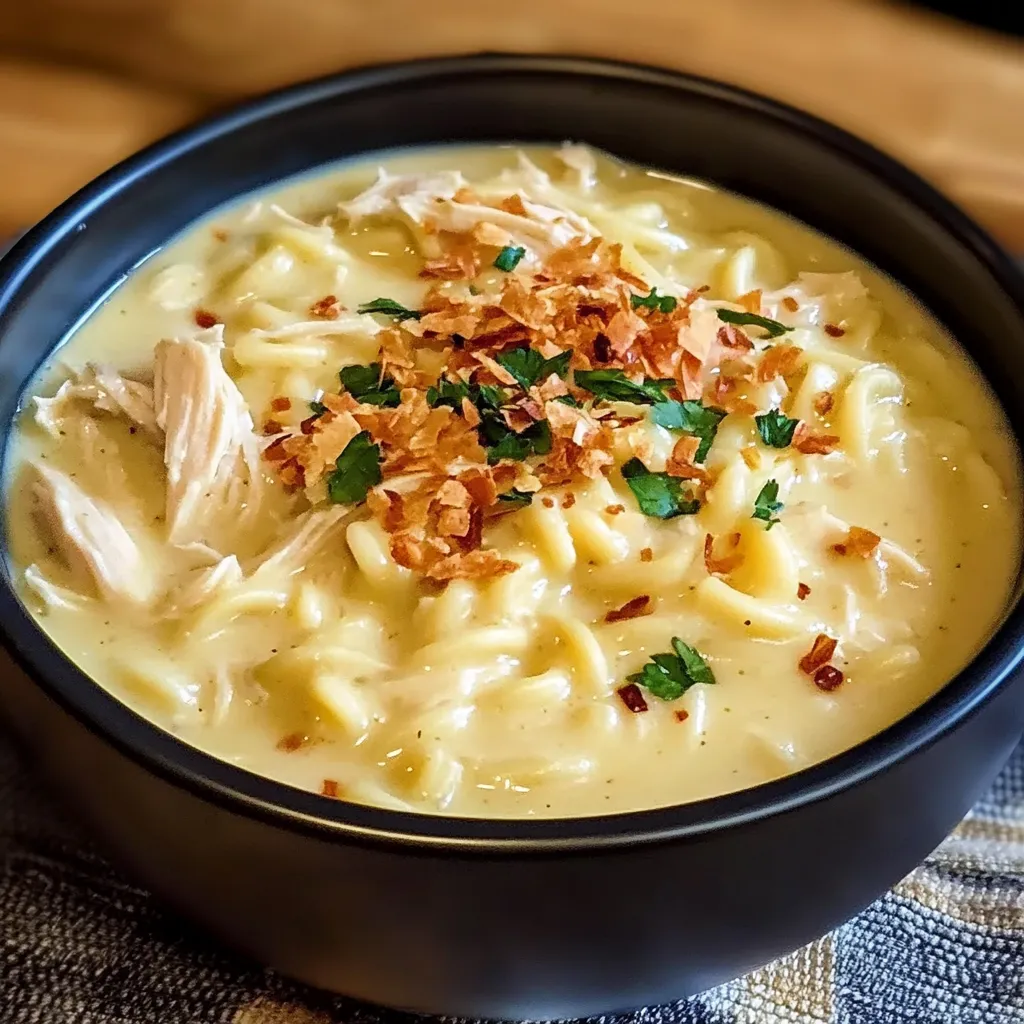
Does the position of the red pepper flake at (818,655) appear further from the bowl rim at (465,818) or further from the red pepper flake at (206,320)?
the red pepper flake at (206,320)

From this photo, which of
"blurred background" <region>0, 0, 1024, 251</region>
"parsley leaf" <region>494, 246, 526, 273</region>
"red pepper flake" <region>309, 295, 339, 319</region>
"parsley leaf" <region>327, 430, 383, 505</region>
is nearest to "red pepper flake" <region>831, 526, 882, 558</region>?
"parsley leaf" <region>327, 430, 383, 505</region>

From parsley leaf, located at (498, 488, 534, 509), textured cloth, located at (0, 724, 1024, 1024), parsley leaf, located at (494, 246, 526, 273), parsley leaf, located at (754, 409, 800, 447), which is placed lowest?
textured cloth, located at (0, 724, 1024, 1024)

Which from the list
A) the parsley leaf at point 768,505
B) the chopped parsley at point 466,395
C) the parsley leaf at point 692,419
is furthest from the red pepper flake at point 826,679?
the chopped parsley at point 466,395

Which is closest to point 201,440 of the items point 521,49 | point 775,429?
point 775,429

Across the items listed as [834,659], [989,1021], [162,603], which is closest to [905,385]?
[834,659]

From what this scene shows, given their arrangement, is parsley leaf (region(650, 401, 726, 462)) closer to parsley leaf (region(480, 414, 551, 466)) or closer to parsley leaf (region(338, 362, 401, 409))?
parsley leaf (region(480, 414, 551, 466))

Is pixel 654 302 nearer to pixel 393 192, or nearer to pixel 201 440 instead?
pixel 393 192
